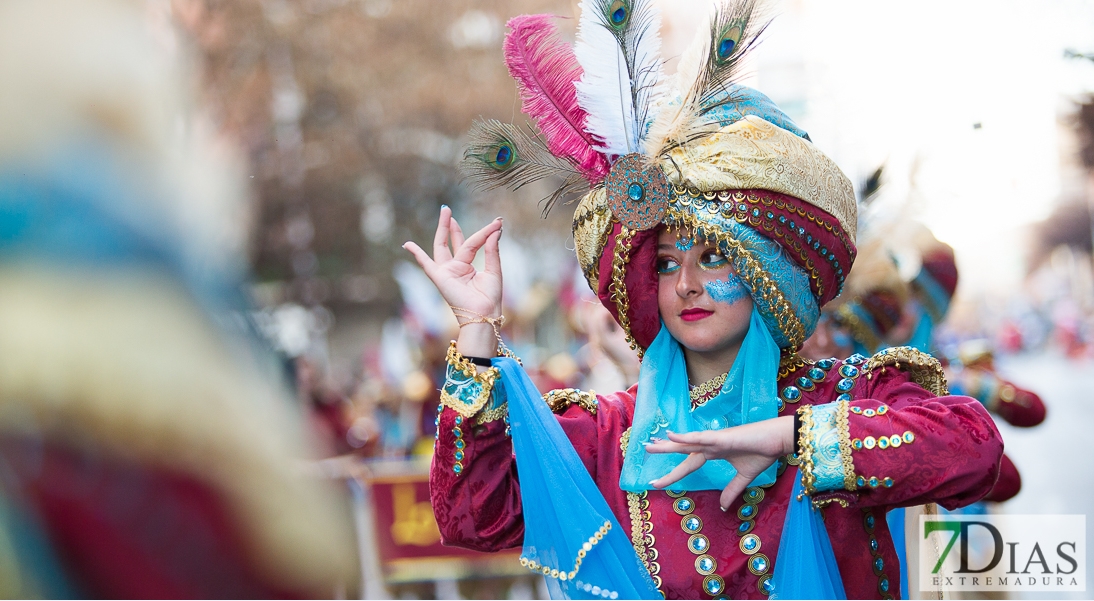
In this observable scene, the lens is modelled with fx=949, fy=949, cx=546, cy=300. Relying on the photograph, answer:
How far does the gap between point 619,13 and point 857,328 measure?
212 centimetres

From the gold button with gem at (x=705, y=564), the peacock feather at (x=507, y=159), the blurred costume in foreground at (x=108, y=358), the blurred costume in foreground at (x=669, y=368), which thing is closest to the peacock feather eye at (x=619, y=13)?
the blurred costume in foreground at (x=669, y=368)

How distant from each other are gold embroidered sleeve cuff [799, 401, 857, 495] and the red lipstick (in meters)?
0.34

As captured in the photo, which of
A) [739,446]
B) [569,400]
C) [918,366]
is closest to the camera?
[739,446]

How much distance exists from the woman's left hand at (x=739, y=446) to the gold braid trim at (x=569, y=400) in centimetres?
39

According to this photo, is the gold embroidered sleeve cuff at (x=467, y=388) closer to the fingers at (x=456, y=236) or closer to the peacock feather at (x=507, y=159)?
the fingers at (x=456, y=236)

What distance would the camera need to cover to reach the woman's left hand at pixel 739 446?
1805mm

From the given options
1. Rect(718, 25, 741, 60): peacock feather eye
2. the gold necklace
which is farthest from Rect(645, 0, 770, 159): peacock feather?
the gold necklace

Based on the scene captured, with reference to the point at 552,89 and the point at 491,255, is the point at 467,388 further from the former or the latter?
the point at 552,89

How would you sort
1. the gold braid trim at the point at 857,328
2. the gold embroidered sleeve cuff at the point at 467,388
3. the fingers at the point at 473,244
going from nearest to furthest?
1. the gold embroidered sleeve cuff at the point at 467,388
2. the fingers at the point at 473,244
3. the gold braid trim at the point at 857,328

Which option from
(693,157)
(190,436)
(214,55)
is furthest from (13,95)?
(214,55)

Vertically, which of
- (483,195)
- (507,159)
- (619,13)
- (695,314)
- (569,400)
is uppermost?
(483,195)

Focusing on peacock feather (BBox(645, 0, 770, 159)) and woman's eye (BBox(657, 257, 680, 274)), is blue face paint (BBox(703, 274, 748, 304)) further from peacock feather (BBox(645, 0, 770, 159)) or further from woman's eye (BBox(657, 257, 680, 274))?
peacock feather (BBox(645, 0, 770, 159))

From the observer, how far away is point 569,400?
231cm

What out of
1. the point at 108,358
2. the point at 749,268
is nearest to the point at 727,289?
the point at 749,268
